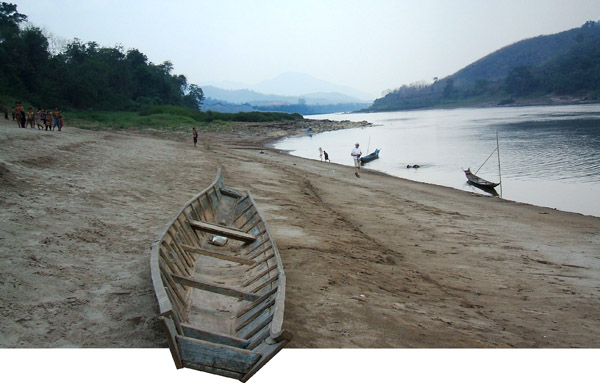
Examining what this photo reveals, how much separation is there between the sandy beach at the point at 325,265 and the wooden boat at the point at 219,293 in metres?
0.49

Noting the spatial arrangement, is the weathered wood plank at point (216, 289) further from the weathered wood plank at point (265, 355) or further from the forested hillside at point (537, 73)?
the forested hillside at point (537, 73)

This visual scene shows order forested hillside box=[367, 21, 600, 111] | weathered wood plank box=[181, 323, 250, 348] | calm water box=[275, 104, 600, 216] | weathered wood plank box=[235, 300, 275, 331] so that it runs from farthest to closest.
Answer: forested hillside box=[367, 21, 600, 111] < calm water box=[275, 104, 600, 216] < weathered wood plank box=[235, 300, 275, 331] < weathered wood plank box=[181, 323, 250, 348]

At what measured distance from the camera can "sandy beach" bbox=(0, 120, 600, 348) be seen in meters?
4.93

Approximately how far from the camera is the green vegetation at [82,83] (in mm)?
38469

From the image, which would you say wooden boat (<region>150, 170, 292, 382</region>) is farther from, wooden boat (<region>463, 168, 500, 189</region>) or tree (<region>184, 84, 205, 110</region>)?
tree (<region>184, 84, 205, 110</region>)

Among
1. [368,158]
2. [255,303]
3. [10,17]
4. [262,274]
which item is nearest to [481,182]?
[368,158]

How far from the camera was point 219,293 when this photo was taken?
5059mm

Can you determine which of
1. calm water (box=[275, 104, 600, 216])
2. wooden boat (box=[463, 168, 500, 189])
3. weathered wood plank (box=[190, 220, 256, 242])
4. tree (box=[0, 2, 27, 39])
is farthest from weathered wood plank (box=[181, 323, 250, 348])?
tree (box=[0, 2, 27, 39])

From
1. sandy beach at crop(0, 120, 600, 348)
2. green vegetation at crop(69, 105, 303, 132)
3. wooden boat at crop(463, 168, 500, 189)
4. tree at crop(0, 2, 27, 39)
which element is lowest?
wooden boat at crop(463, 168, 500, 189)

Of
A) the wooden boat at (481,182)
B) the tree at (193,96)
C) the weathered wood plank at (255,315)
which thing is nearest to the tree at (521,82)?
the tree at (193,96)

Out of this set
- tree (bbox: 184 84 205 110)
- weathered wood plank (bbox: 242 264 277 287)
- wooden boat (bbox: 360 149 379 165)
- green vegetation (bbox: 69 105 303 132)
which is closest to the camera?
weathered wood plank (bbox: 242 264 277 287)

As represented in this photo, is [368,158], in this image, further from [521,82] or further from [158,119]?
[521,82]

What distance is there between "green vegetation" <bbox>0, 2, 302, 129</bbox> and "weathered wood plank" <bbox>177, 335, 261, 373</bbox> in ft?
113

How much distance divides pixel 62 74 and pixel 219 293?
156ft
